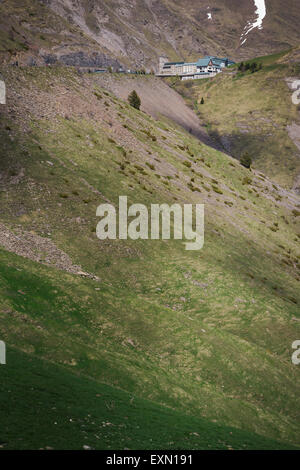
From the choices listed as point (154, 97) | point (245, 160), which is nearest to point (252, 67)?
point (154, 97)

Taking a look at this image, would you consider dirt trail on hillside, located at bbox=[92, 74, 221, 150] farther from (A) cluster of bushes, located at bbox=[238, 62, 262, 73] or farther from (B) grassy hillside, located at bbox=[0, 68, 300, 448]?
A: (A) cluster of bushes, located at bbox=[238, 62, 262, 73]

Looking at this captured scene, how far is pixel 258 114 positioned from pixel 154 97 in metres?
55.6

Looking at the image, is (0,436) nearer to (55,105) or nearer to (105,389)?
(105,389)

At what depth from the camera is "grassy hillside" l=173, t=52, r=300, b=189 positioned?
452 ft

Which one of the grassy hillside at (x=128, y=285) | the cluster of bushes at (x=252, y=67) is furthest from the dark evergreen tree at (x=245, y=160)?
the cluster of bushes at (x=252, y=67)

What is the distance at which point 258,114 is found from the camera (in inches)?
6388

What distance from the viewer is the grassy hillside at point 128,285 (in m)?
21.8

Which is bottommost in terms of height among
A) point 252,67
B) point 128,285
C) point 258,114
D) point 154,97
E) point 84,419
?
point 84,419

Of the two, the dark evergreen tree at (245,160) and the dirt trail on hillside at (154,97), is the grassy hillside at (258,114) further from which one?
the dark evergreen tree at (245,160)

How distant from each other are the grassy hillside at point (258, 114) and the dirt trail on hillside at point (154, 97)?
44.7ft

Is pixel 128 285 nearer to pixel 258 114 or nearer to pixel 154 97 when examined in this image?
pixel 154 97

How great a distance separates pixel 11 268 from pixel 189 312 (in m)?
15.2

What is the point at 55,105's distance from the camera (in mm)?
57625

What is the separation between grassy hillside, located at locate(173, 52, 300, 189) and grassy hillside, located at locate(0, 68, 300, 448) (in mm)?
77769
